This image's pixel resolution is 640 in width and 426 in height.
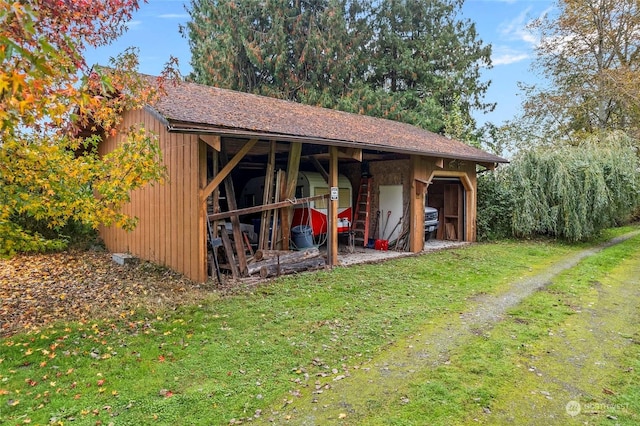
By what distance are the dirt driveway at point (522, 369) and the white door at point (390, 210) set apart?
17.5ft

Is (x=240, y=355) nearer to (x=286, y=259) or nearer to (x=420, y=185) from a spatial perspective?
(x=286, y=259)

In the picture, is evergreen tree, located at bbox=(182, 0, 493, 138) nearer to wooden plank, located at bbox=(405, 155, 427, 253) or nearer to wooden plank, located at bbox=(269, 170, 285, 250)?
wooden plank, located at bbox=(405, 155, 427, 253)

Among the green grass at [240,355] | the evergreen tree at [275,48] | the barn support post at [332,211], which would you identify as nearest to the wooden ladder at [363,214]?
the barn support post at [332,211]

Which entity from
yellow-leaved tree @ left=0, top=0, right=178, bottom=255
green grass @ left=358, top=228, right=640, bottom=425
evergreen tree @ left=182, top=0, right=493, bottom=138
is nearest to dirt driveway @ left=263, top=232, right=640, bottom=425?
green grass @ left=358, top=228, right=640, bottom=425

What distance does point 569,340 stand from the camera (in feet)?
15.3

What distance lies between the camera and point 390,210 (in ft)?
37.6

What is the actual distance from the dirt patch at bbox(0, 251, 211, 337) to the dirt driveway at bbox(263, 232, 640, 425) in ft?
11.2

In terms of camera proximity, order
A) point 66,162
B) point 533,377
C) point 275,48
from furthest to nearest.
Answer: point 275,48, point 66,162, point 533,377

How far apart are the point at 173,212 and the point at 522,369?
640 centimetres

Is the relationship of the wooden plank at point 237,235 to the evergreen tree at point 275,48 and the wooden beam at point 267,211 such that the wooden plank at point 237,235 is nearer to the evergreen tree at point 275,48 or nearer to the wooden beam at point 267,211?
the wooden beam at point 267,211

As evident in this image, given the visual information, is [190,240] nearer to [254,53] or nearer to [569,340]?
[569,340]

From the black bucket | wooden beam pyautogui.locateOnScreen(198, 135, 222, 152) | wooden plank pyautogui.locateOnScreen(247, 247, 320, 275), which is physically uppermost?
wooden beam pyautogui.locateOnScreen(198, 135, 222, 152)

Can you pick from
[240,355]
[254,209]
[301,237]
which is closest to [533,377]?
[240,355]

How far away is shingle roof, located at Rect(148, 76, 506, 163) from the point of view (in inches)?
271
